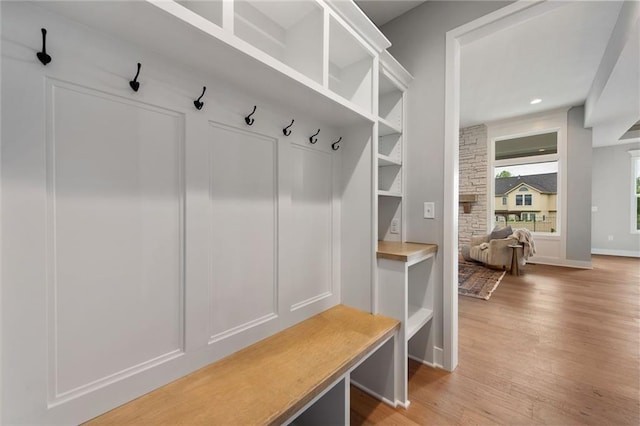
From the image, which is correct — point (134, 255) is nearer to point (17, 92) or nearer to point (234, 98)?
point (17, 92)

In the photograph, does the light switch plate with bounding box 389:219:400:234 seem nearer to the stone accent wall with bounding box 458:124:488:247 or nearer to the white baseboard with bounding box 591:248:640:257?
the stone accent wall with bounding box 458:124:488:247

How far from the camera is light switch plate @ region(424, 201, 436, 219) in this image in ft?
6.04

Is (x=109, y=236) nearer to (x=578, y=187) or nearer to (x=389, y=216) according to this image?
(x=389, y=216)

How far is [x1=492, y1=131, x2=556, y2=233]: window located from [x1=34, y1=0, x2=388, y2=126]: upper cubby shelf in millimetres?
5613

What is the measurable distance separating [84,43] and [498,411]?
2438mm

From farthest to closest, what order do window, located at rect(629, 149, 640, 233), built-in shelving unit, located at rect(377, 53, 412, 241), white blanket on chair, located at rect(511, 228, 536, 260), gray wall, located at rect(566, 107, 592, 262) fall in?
window, located at rect(629, 149, 640, 233)
gray wall, located at rect(566, 107, 592, 262)
white blanket on chair, located at rect(511, 228, 536, 260)
built-in shelving unit, located at rect(377, 53, 412, 241)

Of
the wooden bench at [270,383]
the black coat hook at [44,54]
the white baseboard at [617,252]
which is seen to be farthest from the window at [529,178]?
the black coat hook at [44,54]

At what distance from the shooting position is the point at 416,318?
1.74 m

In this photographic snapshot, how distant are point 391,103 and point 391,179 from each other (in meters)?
0.60

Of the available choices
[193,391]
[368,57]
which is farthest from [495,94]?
[193,391]

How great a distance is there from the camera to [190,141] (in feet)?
3.13

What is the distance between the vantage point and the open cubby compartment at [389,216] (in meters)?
1.98

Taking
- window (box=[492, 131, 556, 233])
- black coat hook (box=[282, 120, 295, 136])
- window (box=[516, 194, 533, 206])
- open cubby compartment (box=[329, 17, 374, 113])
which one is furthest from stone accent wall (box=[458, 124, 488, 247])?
black coat hook (box=[282, 120, 295, 136])

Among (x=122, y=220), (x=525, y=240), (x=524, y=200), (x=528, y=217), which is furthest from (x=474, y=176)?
(x=122, y=220)
